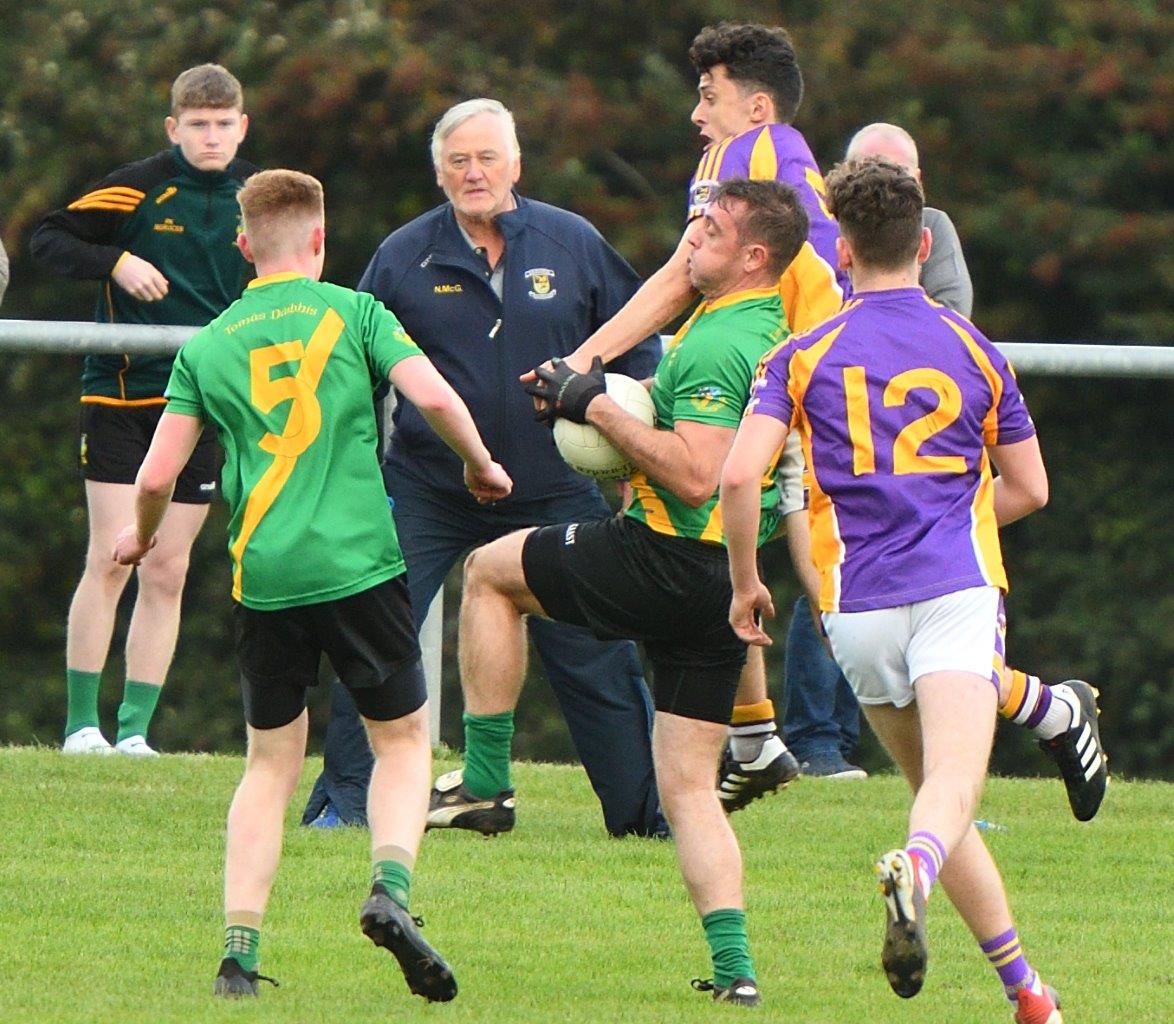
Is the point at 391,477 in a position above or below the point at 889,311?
below

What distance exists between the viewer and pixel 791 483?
262 inches

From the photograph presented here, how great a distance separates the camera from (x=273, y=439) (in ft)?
17.8

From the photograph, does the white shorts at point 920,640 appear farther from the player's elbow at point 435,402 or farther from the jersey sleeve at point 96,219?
the jersey sleeve at point 96,219

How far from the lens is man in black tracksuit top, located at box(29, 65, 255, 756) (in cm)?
859

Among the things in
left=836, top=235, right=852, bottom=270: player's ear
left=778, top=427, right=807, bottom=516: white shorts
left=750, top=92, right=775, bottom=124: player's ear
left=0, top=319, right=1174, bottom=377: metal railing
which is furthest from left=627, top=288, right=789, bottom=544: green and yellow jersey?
left=0, top=319, right=1174, bottom=377: metal railing

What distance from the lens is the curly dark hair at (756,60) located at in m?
7.03

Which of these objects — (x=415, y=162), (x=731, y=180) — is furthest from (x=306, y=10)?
(x=731, y=180)

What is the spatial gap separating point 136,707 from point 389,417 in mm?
1426

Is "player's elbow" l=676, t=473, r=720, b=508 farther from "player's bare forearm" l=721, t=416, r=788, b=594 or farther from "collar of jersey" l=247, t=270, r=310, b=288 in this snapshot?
"collar of jersey" l=247, t=270, r=310, b=288

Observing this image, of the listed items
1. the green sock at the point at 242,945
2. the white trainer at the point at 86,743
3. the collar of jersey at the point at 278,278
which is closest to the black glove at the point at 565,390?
the collar of jersey at the point at 278,278

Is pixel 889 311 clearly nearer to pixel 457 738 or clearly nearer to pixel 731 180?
pixel 731 180

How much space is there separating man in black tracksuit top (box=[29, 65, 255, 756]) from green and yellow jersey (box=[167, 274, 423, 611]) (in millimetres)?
3084

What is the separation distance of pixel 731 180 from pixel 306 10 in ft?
43.6

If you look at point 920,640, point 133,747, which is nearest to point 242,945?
point 920,640
